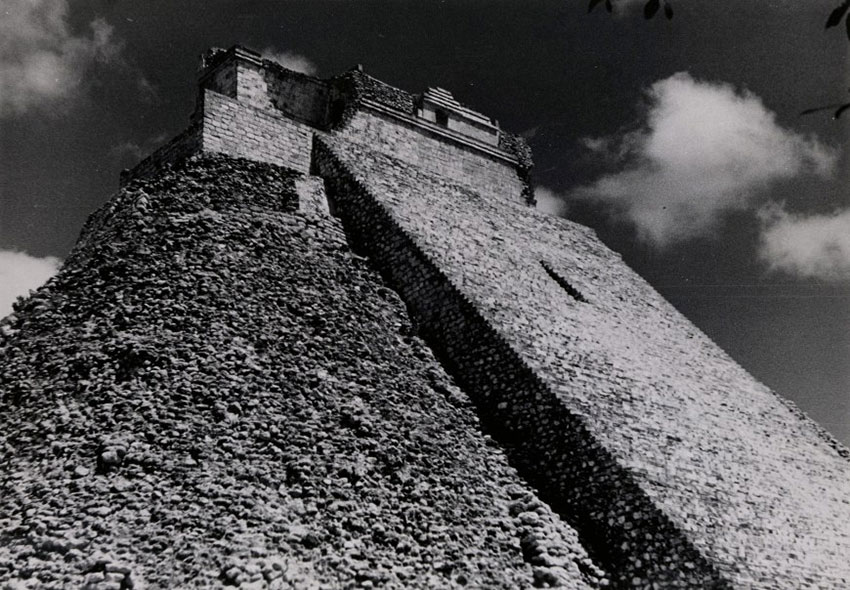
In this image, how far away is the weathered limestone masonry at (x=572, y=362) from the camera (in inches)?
254

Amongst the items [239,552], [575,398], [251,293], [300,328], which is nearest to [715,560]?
[575,398]

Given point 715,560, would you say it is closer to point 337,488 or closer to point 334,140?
point 337,488

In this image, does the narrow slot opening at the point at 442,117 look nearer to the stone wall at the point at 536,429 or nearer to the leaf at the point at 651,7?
the stone wall at the point at 536,429

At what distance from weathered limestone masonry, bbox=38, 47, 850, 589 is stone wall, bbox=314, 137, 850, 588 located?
0.02 metres

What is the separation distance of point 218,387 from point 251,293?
1488 mm

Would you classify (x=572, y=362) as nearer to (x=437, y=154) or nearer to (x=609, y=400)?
(x=609, y=400)

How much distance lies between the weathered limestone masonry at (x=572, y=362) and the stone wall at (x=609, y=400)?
2 cm

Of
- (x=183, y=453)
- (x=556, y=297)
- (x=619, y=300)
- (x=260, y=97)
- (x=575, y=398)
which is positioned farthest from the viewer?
(x=260, y=97)

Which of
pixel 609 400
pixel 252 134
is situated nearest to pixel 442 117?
pixel 252 134

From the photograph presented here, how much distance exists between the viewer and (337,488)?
575 cm

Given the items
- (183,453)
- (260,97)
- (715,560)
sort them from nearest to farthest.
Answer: (183,453)
(715,560)
(260,97)

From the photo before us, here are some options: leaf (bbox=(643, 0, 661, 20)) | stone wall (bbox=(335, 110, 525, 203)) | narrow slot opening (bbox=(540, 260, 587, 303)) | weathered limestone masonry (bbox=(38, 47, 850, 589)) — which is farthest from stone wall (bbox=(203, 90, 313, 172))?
leaf (bbox=(643, 0, 661, 20))


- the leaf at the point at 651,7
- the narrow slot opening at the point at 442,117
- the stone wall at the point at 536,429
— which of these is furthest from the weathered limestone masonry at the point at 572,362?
the leaf at the point at 651,7

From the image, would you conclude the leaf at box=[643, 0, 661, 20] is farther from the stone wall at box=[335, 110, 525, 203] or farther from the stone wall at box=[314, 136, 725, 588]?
the stone wall at box=[335, 110, 525, 203]
